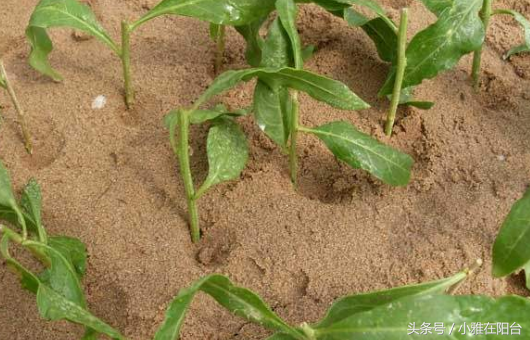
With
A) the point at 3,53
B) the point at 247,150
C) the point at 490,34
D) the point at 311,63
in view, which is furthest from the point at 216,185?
the point at 490,34

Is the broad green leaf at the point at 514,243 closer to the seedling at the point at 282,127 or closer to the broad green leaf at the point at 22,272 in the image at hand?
the seedling at the point at 282,127

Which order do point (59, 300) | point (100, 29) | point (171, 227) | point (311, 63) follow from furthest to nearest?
point (311, 63) → point (100, 29) → point (171, 227) → point (59, 300)

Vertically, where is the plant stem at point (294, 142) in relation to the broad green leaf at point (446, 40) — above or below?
below

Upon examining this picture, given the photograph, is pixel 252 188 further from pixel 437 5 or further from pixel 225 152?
pixel 437 5

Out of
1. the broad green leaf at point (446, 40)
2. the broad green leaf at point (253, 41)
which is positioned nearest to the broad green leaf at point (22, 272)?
the broad green leaf at point (253, 41)

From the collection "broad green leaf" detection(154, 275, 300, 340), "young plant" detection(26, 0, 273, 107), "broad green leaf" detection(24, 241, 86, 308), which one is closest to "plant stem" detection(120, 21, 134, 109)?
"young plant" detection(26, 0, 273, 107)

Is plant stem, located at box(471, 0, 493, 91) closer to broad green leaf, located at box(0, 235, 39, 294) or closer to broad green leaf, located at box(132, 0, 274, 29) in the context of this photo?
→ broad green leaf, located at box(132, 0, 274, 29)

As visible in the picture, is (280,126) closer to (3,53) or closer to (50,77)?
(50,77)
